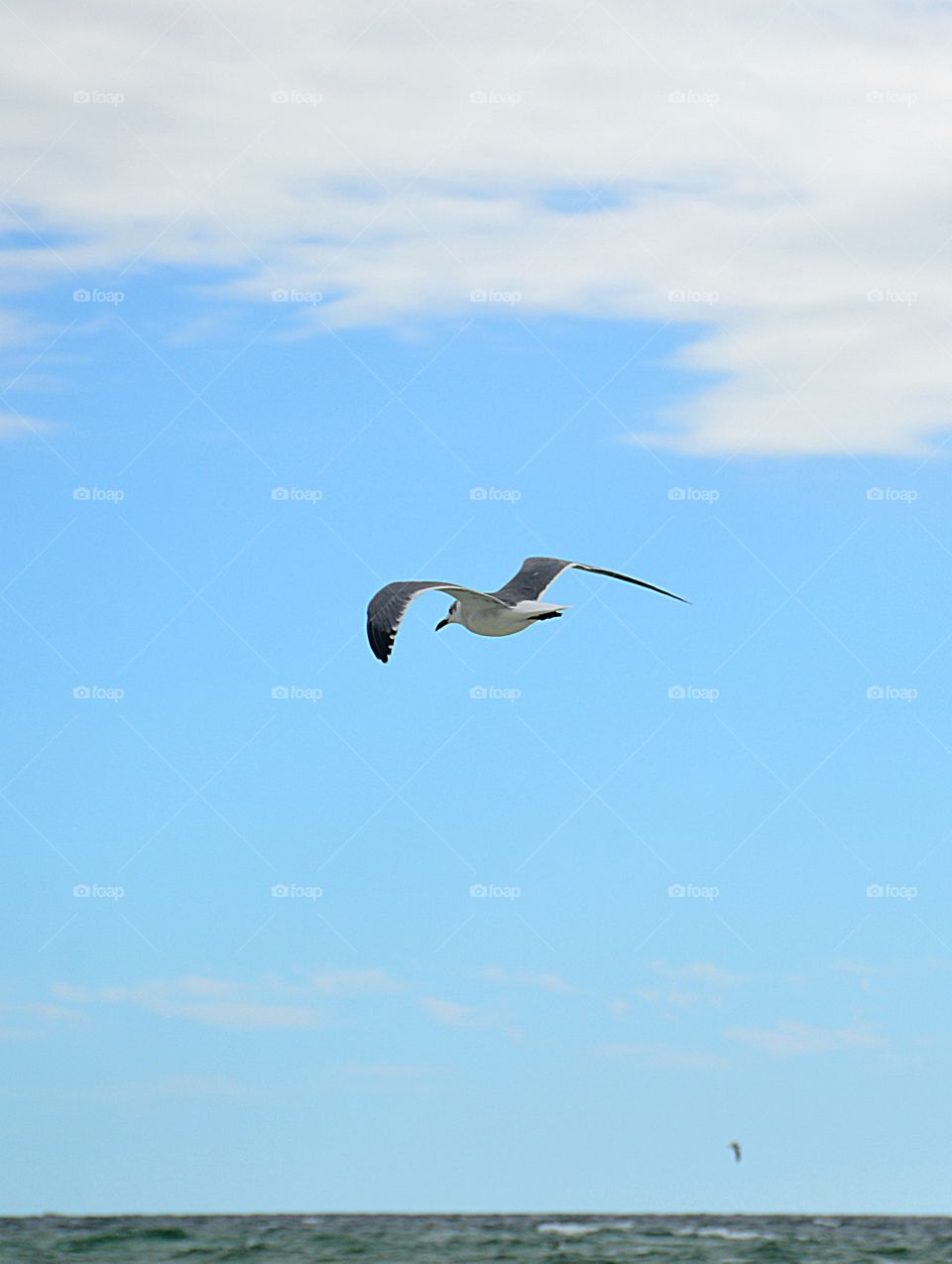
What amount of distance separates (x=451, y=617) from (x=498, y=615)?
1696 millimetres

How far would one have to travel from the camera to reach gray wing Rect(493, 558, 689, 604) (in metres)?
26.3

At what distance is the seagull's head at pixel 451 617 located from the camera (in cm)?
2738

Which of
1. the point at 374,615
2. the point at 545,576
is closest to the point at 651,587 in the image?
the point at 545,576

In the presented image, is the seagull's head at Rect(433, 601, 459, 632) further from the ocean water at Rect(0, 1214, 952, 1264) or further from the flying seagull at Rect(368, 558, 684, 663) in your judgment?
the ocean water at Rect(0, 1214, 952, 1264)

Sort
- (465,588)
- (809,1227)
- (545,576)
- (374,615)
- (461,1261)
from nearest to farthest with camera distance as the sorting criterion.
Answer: (374,615)
(465,588)
(545,576)
(461,1261)
(809,1227)

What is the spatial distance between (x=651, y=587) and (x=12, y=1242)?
4576cm

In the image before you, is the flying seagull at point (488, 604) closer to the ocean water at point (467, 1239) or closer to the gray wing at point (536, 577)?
the gray wing at point (536, 577)

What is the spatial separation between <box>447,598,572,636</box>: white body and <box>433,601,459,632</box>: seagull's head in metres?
0.25

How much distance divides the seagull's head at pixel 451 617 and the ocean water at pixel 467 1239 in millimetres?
31635

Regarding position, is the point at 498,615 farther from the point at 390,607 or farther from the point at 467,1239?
the point at 467,1239

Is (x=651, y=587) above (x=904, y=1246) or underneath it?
above

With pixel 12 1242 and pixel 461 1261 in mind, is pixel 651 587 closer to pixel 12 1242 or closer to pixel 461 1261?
pixel 461 1261

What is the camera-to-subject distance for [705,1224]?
76.5m

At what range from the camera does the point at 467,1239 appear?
211ft
